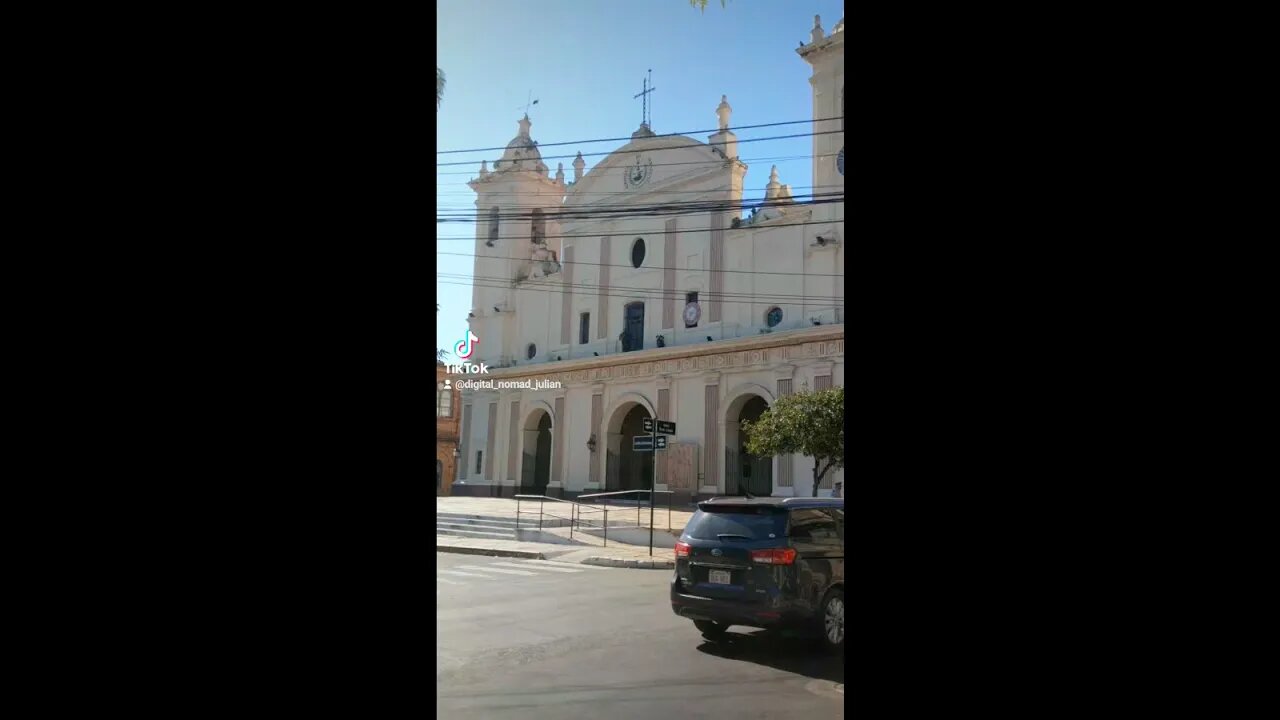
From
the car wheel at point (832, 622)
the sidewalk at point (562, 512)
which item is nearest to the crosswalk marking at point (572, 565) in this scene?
the sidewalk at point (562, 512)

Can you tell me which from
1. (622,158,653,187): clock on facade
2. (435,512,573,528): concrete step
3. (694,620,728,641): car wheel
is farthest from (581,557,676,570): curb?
(622,158,653,187): clock on facade

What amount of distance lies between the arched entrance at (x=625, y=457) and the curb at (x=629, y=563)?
1349 centimetres

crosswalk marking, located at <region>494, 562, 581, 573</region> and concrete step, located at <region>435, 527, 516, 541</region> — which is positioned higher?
crosswalk marking, located at <region>494, 562, 581, 573</region>

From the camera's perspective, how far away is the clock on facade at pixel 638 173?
30.4 metres

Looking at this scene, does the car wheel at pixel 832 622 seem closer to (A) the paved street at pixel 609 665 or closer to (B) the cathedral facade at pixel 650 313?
(A) the paved street at pixel 609 665

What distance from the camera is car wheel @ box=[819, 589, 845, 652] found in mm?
7035

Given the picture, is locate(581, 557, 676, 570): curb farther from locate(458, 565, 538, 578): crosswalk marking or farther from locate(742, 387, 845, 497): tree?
locate(742, 387, 845, 497): tree

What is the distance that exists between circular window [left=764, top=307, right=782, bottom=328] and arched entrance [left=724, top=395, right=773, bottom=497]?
2360mm

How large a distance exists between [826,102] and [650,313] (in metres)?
9.11

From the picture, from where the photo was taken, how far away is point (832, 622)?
7125 mm
